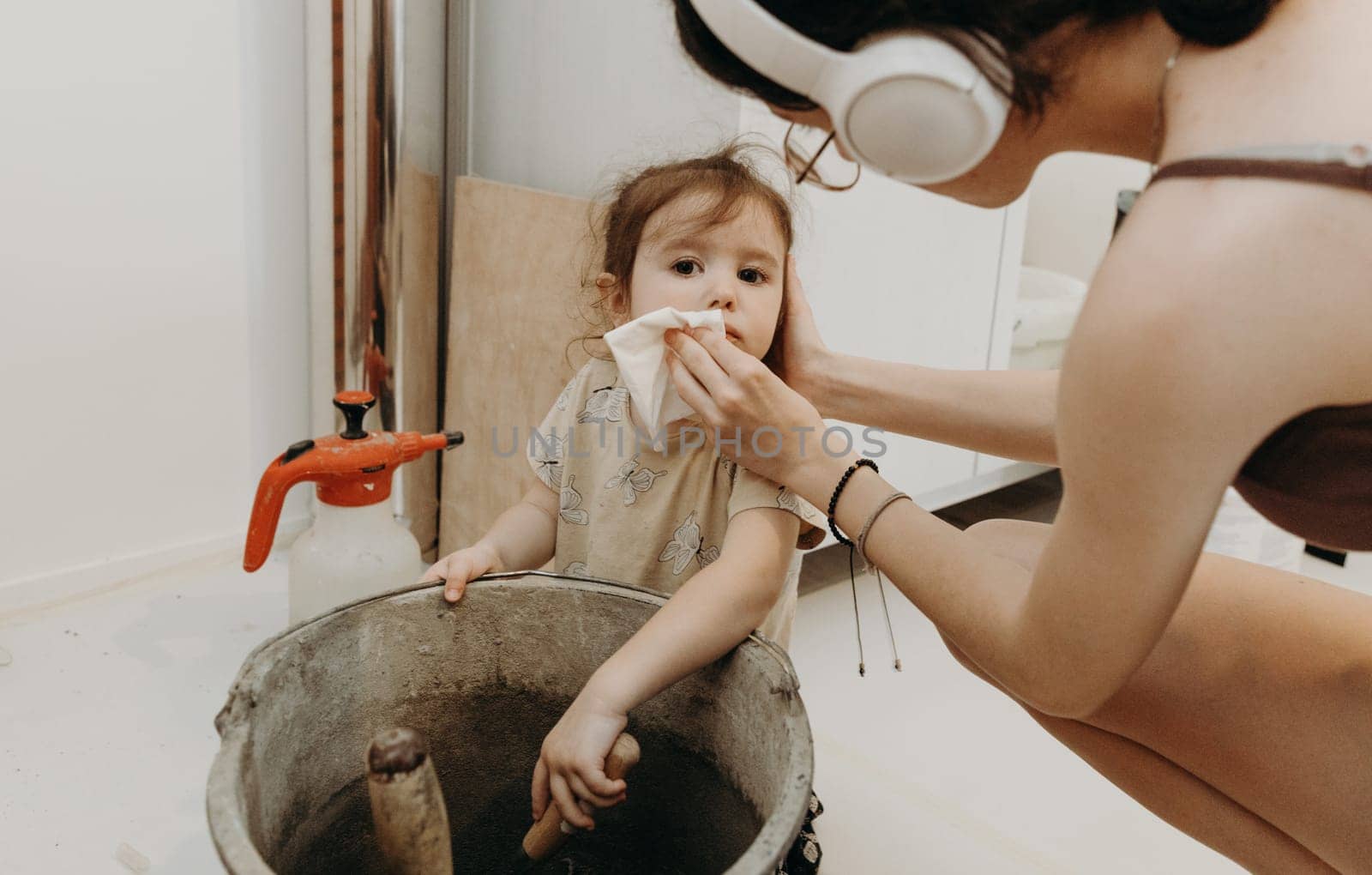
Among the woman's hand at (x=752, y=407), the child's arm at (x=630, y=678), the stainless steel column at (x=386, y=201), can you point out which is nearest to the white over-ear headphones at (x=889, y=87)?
the woman's hand at (x=752, y=407)

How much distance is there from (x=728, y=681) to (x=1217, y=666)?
39 cm

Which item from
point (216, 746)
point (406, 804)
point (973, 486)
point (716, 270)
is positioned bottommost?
point (216, 746)

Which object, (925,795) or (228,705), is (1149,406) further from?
(925,795)

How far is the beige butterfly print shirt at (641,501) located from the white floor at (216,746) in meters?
0.31

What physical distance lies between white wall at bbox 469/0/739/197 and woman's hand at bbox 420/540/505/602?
1.87ft

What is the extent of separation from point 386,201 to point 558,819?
3.22ft

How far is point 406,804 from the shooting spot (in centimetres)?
63

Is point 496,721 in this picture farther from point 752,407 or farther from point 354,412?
point 354,412

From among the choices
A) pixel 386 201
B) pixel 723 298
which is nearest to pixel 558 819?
pixel 723 298

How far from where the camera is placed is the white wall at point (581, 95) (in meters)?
1.30

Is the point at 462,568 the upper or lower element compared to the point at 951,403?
lower

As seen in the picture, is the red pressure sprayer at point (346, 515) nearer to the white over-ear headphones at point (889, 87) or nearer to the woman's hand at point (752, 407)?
the woman's hand at point (752, 407)

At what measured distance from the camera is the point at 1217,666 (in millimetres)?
851

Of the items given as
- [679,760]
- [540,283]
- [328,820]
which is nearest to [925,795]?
[679,760]
